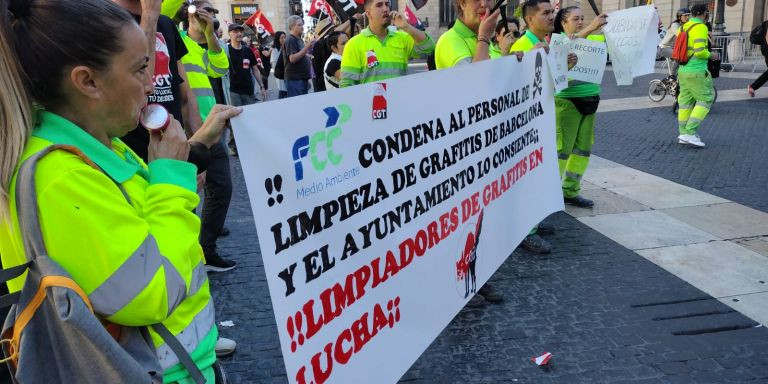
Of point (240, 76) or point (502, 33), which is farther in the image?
point (240, 76)

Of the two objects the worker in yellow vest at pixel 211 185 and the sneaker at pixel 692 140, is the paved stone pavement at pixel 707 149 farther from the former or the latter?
the worker in yellow vest at pixel 211 185

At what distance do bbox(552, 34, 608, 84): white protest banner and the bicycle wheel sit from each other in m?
8.18

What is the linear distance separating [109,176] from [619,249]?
13.4 feet

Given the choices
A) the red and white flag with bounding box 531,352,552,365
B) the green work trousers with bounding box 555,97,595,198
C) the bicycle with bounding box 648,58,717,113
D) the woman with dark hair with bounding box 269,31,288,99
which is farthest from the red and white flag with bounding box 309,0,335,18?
the red and white flag with bounding box 531,352,552,365

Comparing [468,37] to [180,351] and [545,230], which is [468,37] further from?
[180,351]

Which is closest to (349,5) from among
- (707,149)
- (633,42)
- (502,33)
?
(502,33)

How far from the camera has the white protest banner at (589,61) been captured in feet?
16.2

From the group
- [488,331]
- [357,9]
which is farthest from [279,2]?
[488,331]

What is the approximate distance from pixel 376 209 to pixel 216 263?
8.18 feet

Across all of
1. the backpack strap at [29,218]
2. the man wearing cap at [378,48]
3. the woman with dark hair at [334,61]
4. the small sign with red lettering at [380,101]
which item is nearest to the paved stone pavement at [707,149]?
the man wearing cap at [378,48]

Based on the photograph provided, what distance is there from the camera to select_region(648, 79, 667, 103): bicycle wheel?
40.0 feet

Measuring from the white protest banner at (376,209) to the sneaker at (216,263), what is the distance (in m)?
2.06

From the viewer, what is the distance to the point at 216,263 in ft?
14.2

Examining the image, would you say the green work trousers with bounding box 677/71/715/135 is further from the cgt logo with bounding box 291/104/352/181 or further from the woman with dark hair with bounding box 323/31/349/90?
the cgt logo with bounding box 291/104/352/181
